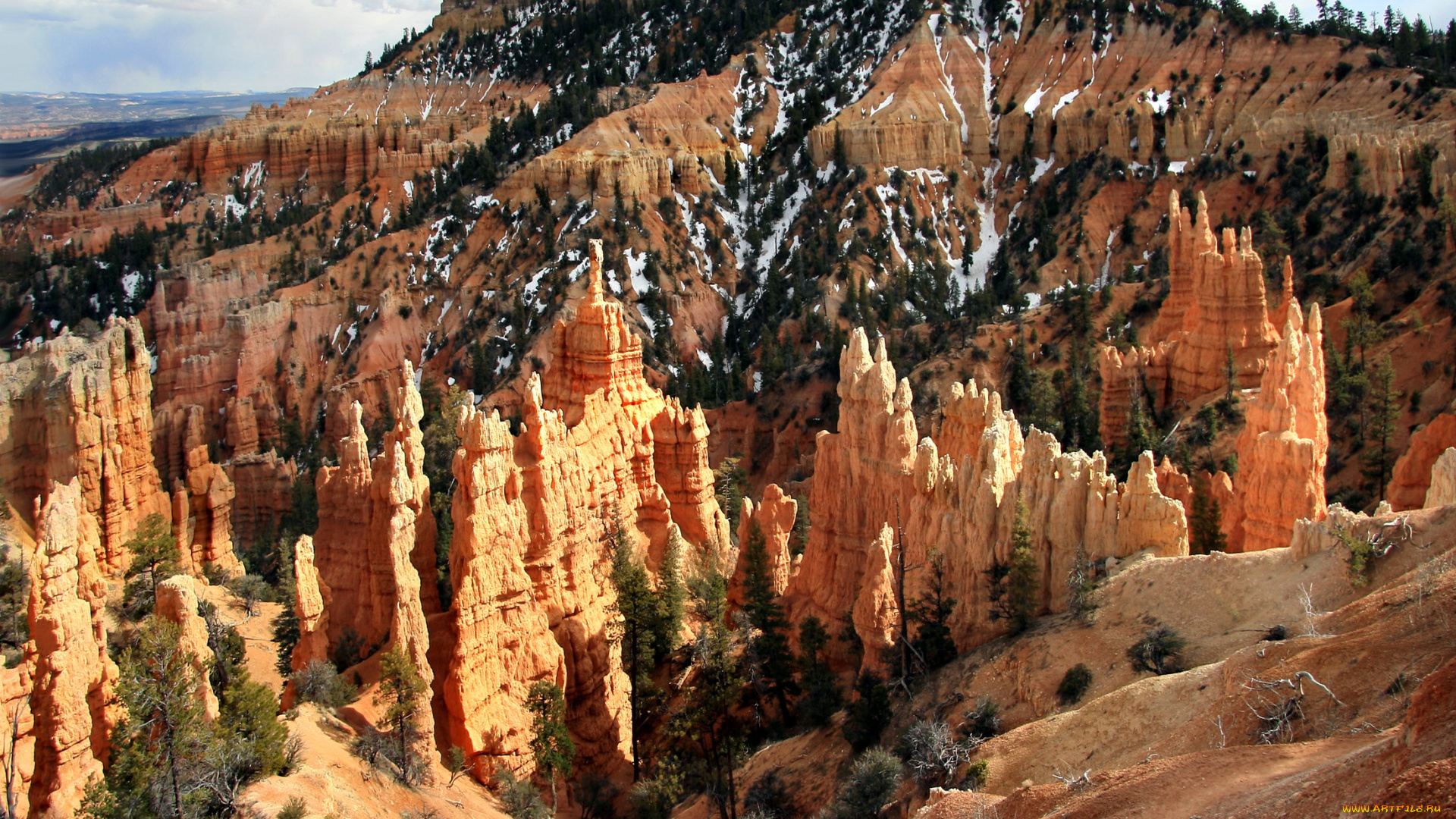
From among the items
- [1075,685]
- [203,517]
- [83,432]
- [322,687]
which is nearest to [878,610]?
[1075,685]

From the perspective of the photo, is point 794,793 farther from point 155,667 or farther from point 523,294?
point 523,294

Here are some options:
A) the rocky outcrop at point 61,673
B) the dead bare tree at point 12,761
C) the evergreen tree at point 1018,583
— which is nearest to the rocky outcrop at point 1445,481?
the evergreen tree at point 1018,583

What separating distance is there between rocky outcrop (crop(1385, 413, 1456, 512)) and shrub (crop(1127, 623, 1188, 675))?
1699 cm

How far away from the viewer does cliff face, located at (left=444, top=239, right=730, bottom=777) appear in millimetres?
27984

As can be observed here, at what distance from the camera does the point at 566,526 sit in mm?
31828

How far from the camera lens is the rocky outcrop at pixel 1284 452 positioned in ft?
102

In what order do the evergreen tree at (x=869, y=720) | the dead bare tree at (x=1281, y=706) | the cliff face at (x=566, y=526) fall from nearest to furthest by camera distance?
the dead bare tree at (x=1281, y=706) → the evergreen tree at (x=869, y=720) → the cliff face at (x=566, y=526)

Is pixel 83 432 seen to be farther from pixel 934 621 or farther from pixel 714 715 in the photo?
pixel 934 621

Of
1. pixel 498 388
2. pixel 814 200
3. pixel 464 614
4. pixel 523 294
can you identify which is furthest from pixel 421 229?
pixel 464 614

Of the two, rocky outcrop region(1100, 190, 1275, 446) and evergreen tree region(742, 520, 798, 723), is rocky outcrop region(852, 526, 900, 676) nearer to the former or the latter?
evergreen tree region(742, 520, 798, 723)

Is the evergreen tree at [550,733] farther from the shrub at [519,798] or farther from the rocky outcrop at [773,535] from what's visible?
the rocky outcrop at [773,535]

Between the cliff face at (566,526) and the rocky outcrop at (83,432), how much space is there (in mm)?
20879

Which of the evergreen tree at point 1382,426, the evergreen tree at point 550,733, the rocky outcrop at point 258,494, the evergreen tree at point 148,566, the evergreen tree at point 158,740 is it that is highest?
the evergreen tree at point 1382,426

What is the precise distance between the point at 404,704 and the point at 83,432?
3035cm
